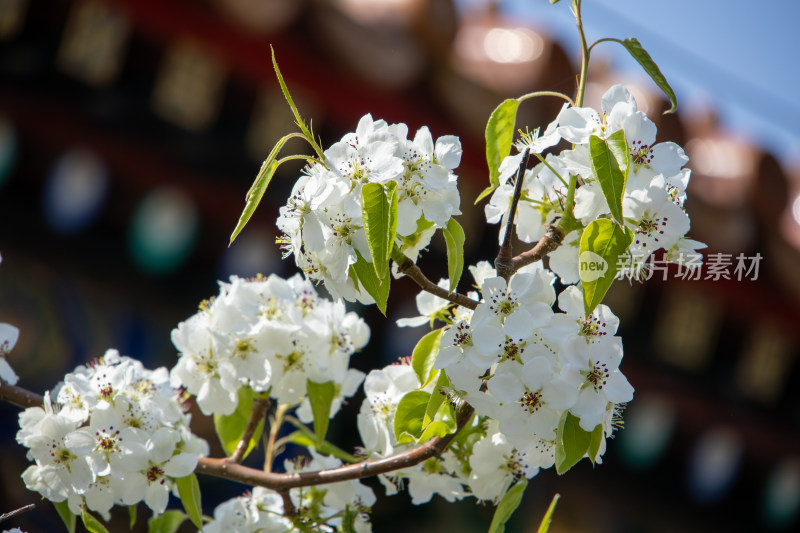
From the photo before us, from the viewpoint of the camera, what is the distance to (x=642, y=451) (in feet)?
12.6

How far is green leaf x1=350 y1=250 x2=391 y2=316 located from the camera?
657 millimetres

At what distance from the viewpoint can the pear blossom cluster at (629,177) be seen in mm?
690

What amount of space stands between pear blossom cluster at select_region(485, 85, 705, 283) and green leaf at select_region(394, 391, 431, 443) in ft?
0.58

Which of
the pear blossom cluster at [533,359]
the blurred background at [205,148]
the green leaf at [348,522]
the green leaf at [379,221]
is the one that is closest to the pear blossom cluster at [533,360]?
the pear blossom cluster at [533,359]

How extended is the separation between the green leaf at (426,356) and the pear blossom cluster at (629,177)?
0.13 m

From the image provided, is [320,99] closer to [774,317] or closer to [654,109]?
[654,109]

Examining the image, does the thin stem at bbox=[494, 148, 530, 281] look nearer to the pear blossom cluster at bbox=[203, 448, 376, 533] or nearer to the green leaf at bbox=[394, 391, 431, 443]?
the green leaf at bbox=[394, 391, 431, 443]

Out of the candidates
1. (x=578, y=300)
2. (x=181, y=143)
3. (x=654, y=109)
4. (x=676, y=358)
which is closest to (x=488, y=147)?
(x=578, y=300)

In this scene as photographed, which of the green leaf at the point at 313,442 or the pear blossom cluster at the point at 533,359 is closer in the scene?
the pear blossom cluster at the point at 533,359

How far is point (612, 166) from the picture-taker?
64 centimetres

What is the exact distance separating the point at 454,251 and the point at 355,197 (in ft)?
0.35

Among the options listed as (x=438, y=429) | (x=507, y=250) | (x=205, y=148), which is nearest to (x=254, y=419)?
(x=438, y=429)

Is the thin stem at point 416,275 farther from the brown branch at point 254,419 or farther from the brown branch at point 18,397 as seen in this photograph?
the brown branch at point 18,397

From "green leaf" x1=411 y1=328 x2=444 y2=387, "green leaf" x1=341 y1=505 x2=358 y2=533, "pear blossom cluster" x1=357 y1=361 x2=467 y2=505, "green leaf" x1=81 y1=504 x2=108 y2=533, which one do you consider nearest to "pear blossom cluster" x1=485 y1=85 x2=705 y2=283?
"green leaf" x1=411 y1=328 x2=444 y2=387
